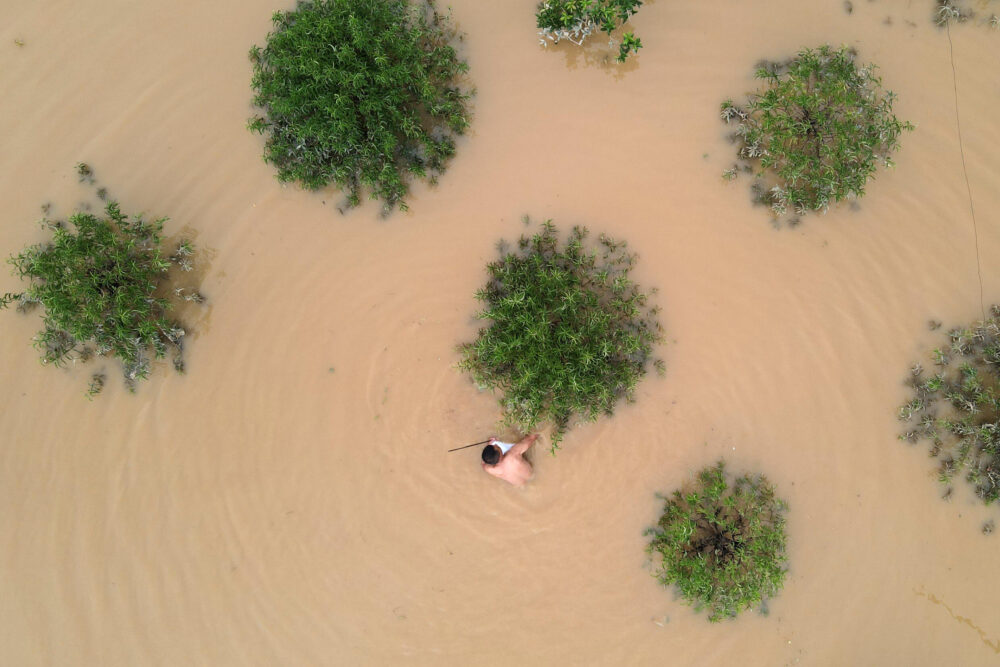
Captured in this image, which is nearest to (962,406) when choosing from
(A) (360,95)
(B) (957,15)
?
(B) (957,15)

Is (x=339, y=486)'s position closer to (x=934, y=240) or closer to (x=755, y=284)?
(x=755, y=284)

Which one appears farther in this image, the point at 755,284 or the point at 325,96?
the point at 755,284

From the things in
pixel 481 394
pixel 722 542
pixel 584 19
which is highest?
pixel 584 19

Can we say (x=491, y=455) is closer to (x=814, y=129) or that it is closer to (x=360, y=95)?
(x=360, y=95)

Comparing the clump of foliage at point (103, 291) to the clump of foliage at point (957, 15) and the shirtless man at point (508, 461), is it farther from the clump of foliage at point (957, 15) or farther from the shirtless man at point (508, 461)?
the clump of foliage at point (957, 15)

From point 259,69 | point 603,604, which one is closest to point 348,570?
point 603,604

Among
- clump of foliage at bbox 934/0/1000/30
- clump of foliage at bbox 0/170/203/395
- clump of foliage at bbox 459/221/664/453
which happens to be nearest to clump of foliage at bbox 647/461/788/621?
clump of foliage at bbox 459/221/664/453

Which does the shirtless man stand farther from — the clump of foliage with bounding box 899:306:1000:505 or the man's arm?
the clump of foliage with bounding box 899:306:1000:505
